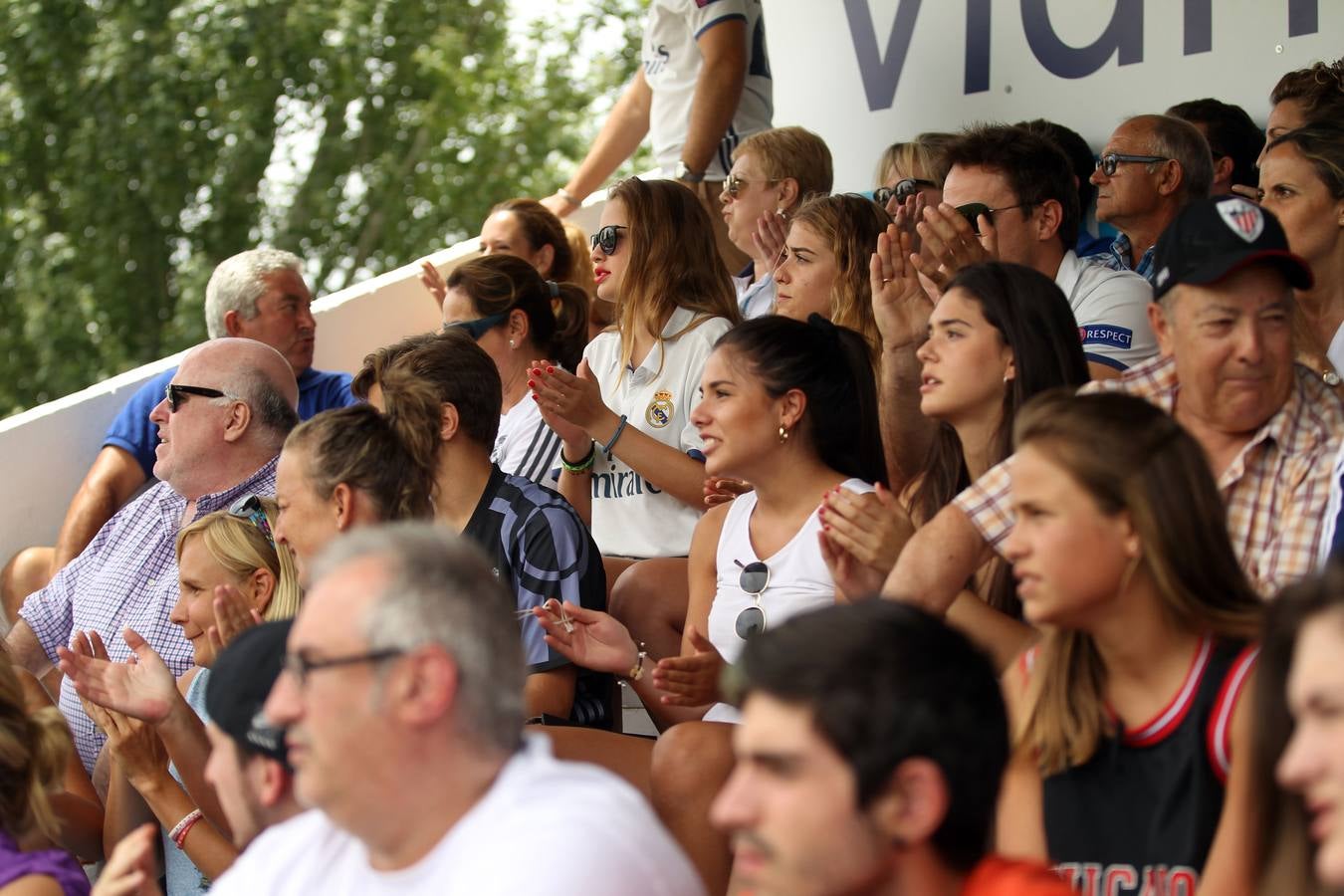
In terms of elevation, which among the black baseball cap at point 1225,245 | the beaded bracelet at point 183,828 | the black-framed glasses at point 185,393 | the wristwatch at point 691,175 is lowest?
the beaded bracelet at point 183,828

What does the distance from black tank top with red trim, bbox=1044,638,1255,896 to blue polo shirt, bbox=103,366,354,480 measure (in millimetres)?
3626

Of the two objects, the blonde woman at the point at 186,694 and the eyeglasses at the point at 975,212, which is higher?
the eyeglasses at the point at 975,212

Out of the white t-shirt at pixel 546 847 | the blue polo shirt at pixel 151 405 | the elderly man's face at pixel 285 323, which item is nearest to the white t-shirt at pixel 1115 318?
the white t-shirt at pixel 546 847

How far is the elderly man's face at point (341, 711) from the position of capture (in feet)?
7.05

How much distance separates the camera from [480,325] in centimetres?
518

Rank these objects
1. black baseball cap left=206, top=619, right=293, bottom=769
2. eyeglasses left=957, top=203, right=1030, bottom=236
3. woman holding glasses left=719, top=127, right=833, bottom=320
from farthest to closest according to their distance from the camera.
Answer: woman holding glasses left=719, top=127, right=833, bottom=320
eyeglasses left=957, top=203, right=1030, bottom=236
black baseball cap left=206, top=619, right=293, bottom=769

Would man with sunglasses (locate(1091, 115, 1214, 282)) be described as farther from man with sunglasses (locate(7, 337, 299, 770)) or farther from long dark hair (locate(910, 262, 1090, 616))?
man with sunglasses (locate(7, 337, 299, 770))

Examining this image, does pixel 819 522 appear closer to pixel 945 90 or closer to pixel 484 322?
pixel 484 322

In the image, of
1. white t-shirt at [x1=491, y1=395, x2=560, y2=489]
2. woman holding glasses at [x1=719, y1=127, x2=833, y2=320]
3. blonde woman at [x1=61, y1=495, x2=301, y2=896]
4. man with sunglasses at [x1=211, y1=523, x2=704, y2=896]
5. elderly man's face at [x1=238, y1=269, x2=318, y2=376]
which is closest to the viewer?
man with sunglasses at [x1=211, y1=523, x2=704, y2=896]

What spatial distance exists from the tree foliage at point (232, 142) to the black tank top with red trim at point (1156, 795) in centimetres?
1200

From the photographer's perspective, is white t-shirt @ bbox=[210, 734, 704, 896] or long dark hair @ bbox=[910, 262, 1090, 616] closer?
white t-shirt @ bbox=[210, 734, 704, 896]

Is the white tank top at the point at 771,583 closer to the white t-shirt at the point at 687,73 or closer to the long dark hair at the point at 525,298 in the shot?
the long dark hair at the point at 525,298

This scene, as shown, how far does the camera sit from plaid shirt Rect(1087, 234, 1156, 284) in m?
4.62

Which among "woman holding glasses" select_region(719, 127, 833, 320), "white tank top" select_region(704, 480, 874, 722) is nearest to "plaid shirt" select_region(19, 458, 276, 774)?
"white tank top" select_region(704, 480, 874, 722)
